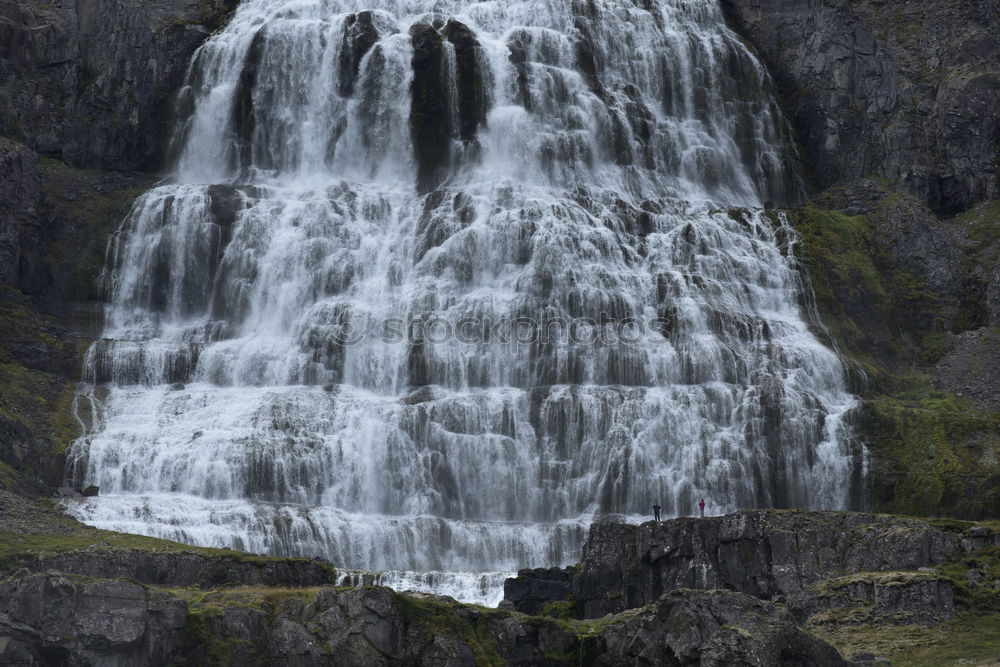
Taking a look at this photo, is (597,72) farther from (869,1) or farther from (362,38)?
(869,1)

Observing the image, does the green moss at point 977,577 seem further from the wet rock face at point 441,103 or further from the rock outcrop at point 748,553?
the wet rock face at point 441,103

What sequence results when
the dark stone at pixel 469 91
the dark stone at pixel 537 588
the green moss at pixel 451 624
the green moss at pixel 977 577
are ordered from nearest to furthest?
the green moss at pixel 451 624 < the green moss at pixel 977 577 < the dark stone at pixel 537 588 < the dark stone at pixel 469 91

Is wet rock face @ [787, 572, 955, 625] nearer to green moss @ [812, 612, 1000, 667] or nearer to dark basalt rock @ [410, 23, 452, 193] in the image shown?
green moss @ [812, 612, 1000, 667]

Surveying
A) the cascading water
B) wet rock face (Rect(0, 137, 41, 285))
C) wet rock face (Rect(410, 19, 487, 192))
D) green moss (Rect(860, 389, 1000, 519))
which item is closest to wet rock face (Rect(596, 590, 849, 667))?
the cascading water

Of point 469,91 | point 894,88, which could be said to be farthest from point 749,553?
point 894,88

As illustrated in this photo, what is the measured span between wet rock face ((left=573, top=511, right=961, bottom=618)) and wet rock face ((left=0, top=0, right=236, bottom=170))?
54533mm

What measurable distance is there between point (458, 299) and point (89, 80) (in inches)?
1364

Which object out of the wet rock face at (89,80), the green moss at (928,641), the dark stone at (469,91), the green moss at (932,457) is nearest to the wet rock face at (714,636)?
the green moss at (928,641)

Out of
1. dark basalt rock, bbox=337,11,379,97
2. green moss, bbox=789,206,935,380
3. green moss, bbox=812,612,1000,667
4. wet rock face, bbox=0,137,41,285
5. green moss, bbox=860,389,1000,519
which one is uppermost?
dark basalt rock, bbox=337,11,379,97

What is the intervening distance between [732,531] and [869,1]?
229 ft

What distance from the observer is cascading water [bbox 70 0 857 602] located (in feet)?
260

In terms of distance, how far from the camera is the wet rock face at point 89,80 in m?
105

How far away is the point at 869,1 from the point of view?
397 feet

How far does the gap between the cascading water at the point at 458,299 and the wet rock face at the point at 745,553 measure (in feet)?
25.7
